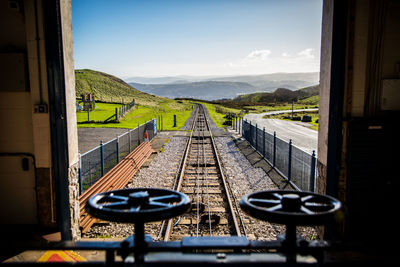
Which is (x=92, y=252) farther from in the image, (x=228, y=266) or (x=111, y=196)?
(x=228, y=266)

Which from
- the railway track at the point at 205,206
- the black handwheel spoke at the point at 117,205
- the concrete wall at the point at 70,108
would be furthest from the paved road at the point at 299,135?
the black handwheel spoke at the point at 117,205

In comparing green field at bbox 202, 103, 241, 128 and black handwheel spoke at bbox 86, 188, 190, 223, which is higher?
black handwheel spoke at bbox 86, 188, 190, 223

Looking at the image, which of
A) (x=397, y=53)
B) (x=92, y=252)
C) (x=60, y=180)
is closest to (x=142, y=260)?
(x=92, y=252)

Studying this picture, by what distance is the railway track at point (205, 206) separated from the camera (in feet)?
27.0

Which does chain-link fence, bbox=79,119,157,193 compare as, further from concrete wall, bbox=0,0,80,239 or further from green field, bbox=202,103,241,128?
green field, bbox=202,103,241,128

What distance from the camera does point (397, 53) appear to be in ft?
17.2

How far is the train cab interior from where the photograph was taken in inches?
199

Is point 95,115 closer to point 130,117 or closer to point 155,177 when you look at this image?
point 130,117

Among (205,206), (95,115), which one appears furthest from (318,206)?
(95,115)

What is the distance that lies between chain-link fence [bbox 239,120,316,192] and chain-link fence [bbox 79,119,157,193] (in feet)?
22.4

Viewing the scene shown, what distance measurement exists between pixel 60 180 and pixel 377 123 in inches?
201

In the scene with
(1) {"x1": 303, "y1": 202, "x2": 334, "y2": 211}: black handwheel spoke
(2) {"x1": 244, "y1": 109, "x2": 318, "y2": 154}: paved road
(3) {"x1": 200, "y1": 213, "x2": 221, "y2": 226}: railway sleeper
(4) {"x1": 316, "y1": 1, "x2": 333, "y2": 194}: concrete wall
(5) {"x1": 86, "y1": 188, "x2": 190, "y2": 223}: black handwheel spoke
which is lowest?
(2) {"x1": 244, "y1": 109, "x2": 318, "y2": 154}: paved road

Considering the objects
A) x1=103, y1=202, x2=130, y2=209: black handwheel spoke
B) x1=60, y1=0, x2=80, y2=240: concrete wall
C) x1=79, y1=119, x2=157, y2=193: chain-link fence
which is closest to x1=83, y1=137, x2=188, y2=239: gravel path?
x1=79, y1=119, x2=157, y2=193: chain-link fence

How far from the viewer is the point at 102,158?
437 inches
